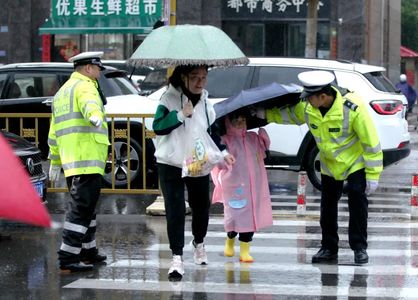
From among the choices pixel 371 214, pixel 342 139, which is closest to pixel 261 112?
pixel 342 139

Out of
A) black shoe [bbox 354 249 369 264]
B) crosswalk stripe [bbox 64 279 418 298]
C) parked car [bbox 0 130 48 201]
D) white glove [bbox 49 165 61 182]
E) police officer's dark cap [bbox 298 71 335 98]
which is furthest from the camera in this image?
parked car [bbox 0 130 48 201]

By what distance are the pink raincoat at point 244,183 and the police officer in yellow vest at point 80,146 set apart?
3.41 ft

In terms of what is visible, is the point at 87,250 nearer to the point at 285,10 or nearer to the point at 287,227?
the point at 287,227

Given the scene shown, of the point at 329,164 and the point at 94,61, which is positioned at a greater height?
the point at 94,61

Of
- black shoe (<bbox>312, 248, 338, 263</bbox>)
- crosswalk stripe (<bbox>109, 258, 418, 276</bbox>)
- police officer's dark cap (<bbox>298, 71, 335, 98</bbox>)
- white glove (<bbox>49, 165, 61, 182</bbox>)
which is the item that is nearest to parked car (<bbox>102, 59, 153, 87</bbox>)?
white glove (<bbox>49, 165, 61, 182</bbox>)

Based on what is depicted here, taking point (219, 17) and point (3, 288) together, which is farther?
point (219, 17)

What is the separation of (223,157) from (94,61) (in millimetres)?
1309

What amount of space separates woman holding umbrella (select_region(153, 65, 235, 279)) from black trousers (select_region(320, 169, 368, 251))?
1015 mm

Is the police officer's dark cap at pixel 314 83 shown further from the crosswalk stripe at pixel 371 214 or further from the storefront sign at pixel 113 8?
the storefront sign at pixel 113 8

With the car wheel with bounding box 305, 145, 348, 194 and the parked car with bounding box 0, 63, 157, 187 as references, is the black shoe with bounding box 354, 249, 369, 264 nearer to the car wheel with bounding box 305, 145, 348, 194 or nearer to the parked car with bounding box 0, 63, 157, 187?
the car wheel with bounding box 305, 145, 348, 194

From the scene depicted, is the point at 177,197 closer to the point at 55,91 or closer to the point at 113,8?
the point at 55,91

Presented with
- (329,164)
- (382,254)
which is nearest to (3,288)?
(329,164)

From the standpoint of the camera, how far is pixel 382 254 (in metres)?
8.28

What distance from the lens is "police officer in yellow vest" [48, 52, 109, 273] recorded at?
286 inches
